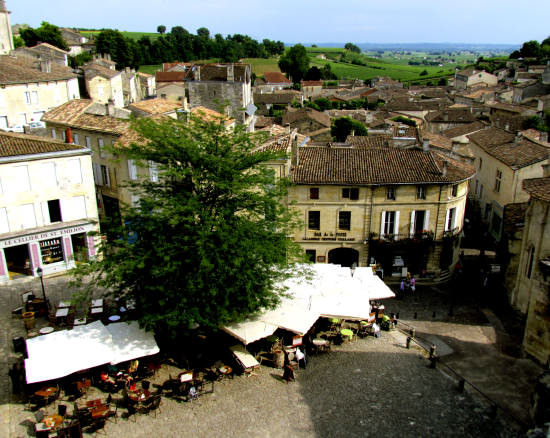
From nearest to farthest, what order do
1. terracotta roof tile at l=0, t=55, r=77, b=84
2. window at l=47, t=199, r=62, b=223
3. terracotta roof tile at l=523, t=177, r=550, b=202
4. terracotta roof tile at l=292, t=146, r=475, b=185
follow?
terracotta roof tile at l=523, t=177, r=550, b=202 < window at l=47, t=199, r=62, b=223 < terracotta roof tile at l=292, t=146, r=475, b=185 < terracotta roof tile at l=0, t=55, r=77, b=84

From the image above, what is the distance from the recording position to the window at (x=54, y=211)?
2912 centimetres

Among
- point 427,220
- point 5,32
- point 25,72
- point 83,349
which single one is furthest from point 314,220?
point 5,32

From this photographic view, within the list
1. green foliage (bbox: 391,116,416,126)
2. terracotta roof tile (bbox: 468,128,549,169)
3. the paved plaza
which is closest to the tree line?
green foliage (bbox: 391,116,416,126)

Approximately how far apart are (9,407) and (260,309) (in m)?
10.0

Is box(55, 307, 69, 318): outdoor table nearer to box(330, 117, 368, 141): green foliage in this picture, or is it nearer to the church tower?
box(330, 117, 368, 141): green foliage

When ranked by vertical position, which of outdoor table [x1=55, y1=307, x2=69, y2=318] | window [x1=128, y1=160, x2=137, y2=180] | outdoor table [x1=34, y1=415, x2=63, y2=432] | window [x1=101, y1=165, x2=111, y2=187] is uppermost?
window [x1=128, y1=160, x2=137, y2=180]

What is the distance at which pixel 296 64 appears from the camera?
173375 millimetres

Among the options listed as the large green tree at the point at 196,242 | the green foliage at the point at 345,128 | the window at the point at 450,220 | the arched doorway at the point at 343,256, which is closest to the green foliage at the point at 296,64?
the green foliage at the point at 345,128

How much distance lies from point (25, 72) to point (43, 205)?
3094cm

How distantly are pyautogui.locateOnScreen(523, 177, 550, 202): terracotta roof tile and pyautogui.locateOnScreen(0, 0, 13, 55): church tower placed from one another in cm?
7518

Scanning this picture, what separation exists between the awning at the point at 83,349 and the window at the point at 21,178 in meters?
12.0

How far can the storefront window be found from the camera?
2931 cm

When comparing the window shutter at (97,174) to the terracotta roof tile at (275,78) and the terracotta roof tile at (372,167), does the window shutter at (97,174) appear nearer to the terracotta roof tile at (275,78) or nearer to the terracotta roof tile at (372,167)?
the terracotta roof tile at (372,167)

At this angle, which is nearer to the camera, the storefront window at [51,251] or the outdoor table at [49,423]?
the outdoor table at [49,423]
